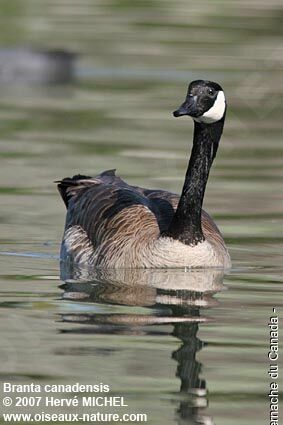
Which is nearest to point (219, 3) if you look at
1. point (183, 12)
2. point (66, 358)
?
point (183, 12)

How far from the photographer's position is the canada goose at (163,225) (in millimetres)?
13742

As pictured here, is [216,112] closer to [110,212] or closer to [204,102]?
[204,102]

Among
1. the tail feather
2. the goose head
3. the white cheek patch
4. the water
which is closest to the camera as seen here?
the water

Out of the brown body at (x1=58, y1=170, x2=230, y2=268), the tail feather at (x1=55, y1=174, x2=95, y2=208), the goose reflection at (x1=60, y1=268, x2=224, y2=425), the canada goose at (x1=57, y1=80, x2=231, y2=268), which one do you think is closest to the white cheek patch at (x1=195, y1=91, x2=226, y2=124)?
the canada goose at (x1=57, y1=80, x2=231, y2=268)

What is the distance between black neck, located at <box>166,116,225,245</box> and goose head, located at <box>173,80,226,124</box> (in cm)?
28

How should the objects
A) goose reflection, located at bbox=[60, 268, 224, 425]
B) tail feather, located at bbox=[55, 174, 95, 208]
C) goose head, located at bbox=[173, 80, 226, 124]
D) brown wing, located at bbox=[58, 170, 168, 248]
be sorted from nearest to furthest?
goose reflection, located at bbox=[60, 268, 224, 425] → goose head, located at bbox=[173, 80, 226, 124] → brown wing, located at bbox=[58, 170, 168, 248] → tail feather, located at bbox=[55, 174, 95, 208]

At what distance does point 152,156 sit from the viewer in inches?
772

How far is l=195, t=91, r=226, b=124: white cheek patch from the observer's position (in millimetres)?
13328

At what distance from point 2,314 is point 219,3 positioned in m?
30.4

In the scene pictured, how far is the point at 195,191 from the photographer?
14.0 m

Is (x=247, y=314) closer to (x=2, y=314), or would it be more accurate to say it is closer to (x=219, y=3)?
(x=2, y=314)

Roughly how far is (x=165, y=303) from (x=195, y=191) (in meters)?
1.97

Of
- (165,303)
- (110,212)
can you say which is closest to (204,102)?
(110,212)

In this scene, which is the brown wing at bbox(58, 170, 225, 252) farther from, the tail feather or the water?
the water
